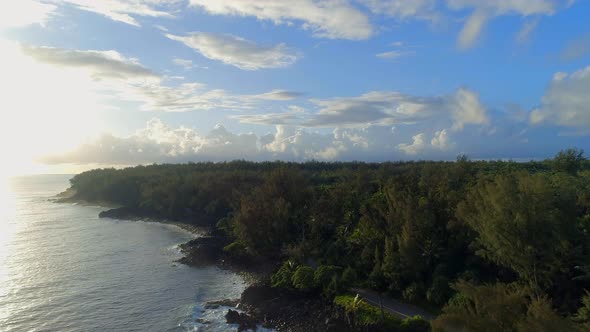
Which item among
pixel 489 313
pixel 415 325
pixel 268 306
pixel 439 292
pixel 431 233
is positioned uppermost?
pixel 431 233

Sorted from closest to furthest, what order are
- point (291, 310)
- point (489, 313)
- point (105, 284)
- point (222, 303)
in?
point (489, 313) → point (291, 310) → point (222, 303) → point (105, 284)

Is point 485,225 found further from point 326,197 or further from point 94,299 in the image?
point 94,299

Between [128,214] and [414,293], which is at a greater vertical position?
[414,293]

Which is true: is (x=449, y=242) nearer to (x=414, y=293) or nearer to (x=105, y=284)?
(x=414, y=293)

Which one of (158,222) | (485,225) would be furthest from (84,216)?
(485,225)

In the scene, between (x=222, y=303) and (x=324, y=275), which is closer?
(x=324, y=275)

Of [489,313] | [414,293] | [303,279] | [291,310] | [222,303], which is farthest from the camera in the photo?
[303,279]

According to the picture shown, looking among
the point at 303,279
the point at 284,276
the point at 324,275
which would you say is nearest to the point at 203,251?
the point at 284,276
